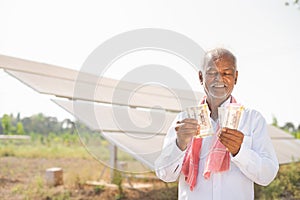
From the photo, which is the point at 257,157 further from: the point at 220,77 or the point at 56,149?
the point at 56,149

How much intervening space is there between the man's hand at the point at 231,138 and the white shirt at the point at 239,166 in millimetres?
46

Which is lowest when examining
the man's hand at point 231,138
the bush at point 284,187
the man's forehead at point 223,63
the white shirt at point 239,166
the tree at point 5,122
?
the bush at point 284,187

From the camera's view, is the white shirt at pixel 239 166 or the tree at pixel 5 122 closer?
the white shirt at pixel 239 166

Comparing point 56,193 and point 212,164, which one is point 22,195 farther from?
point 212,164

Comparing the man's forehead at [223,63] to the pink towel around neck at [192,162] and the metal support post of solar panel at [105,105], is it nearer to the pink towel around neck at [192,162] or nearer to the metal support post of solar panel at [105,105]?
the pink towel around neck at [192,162]

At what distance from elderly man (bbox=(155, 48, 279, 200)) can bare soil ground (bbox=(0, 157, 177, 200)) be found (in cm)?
385

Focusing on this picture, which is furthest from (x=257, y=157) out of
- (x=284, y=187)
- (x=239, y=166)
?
(x=284, y=187)

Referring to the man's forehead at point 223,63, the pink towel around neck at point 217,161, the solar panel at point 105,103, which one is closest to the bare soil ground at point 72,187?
the solar panel at point 105,103

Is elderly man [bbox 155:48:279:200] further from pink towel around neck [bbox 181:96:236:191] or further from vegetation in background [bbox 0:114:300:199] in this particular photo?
vegetation in background [bbox 0:114:300:199]

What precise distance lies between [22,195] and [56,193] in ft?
1.56

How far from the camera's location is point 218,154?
1694 mm

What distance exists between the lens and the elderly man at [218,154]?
1.62 meters

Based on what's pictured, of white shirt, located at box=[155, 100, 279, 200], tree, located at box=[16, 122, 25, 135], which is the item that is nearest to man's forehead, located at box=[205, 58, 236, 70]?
white shirt, located at box=[155, 100, 279, 200]

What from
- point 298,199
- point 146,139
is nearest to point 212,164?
point 146,139
